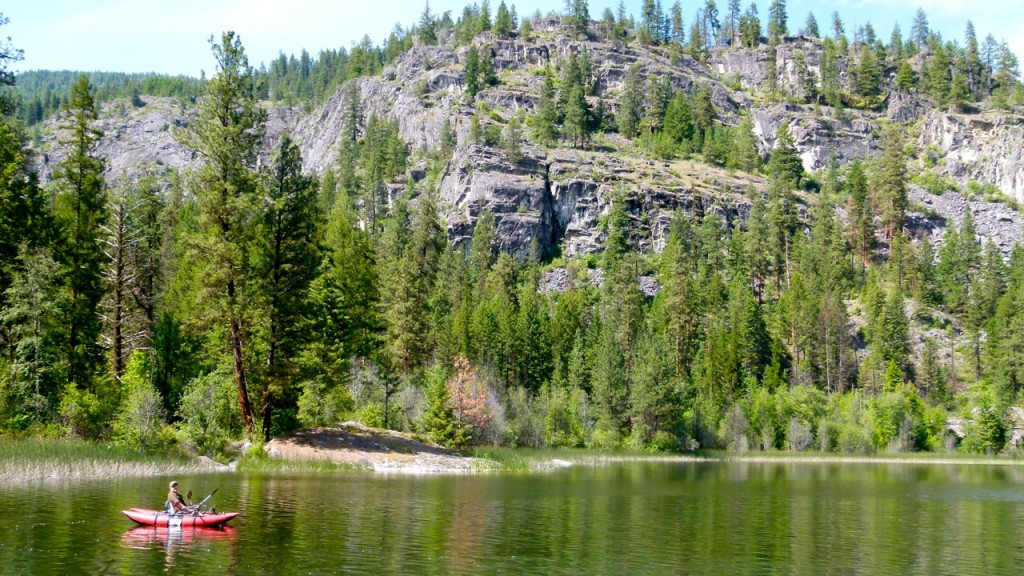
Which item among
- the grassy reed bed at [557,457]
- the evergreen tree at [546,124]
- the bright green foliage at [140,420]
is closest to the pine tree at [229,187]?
the bright green foliage at [140,420]

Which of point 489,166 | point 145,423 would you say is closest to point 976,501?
point 145,423

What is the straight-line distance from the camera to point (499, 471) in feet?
184

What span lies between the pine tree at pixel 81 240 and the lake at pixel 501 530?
16.4 m

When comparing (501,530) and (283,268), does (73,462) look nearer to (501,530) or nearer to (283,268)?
(283,268)

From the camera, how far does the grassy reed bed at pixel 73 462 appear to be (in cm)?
3600

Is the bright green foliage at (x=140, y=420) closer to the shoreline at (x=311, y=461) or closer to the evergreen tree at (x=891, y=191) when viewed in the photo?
the shoreline at (x=311, y=461)

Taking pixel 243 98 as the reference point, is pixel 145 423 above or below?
Result: below

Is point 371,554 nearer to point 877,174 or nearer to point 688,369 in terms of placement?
point 688,369

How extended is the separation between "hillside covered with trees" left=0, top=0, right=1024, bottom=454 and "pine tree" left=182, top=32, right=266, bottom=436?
0.58 ft

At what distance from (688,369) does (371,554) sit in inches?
3899

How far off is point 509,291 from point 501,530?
99.3 metres

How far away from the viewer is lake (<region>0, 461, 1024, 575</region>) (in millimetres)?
22828

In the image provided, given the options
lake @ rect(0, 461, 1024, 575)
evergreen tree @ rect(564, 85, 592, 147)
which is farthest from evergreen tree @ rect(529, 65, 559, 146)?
lake @ rect(0, 461, 1024, 575)

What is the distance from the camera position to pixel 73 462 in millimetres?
38312
